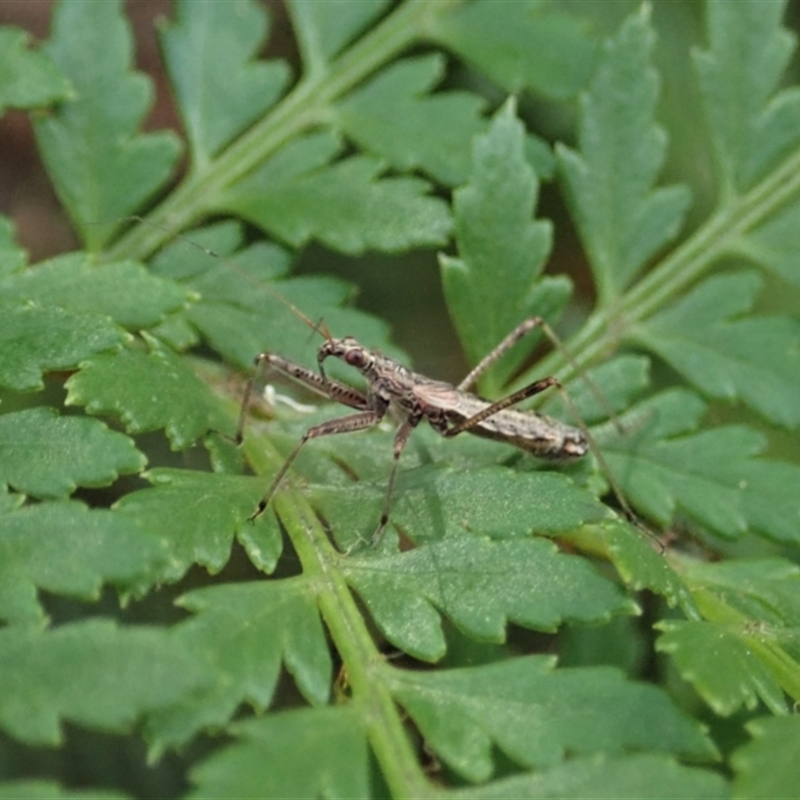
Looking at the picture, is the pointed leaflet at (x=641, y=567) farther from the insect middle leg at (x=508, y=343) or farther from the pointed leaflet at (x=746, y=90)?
the pointed leaflet at (x=746, y=90)

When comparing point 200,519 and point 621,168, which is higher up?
point 621,168

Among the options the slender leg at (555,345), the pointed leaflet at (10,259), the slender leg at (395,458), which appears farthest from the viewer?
the slender leg at (555,345)

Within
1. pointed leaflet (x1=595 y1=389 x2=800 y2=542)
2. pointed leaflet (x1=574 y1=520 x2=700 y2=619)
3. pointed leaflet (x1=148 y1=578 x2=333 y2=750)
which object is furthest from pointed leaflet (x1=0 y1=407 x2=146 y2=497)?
pointed leaflet (x1=595 y1=389 x2=800 y2=542)

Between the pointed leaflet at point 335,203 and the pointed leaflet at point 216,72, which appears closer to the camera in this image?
the pointed leaflet at point 335,203

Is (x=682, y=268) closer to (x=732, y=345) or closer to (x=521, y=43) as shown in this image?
(x=732, y=345)

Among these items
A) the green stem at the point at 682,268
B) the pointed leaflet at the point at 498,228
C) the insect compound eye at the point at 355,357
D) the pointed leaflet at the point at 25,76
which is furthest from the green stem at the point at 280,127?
the green stem at the point at 682,268

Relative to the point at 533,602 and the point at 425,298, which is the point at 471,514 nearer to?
the point at 533,602

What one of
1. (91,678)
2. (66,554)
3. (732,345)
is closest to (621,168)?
(732,345)

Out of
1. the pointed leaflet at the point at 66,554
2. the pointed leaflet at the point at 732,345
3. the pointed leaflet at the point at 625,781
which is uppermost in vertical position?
the pointed leaflet at the point at 732,345
